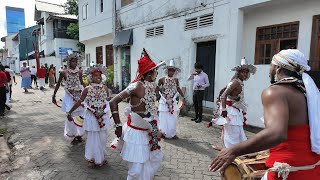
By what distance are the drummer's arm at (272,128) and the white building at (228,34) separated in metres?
5.69

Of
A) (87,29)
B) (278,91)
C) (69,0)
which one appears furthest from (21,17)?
(278,91)

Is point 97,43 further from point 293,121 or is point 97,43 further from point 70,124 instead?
point 293,121

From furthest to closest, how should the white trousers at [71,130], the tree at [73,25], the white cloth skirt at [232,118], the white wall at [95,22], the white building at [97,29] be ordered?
1. the tree at [73,25]
2. the white building at [97,29]
3. the white wall at [95,22]
4. the white trousers at [71,130]
5. the white cloth skirt at [232,118]

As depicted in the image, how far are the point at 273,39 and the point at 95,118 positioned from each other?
18.2 ft

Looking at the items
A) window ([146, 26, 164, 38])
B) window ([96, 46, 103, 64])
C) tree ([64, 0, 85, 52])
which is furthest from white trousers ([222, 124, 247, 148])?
tree ([64, 0, 85, 52])

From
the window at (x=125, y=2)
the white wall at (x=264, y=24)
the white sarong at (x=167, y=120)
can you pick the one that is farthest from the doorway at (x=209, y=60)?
the window at (x=125, y=2)

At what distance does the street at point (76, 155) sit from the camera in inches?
180

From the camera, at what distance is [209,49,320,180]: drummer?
181 cm

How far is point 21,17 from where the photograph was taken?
192ft

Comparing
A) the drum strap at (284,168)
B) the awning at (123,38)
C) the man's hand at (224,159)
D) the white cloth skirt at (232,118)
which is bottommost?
the white cloth skirt at (232,118)

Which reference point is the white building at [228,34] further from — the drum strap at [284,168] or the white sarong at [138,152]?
the drum strap at [284,168]

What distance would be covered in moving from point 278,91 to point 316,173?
28.9 inches

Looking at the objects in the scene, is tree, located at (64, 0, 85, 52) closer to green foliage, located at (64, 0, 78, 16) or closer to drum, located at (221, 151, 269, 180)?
green foliage, located at (64, 0, 78, 16)

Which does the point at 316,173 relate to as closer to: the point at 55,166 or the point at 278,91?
the point at 278,91
